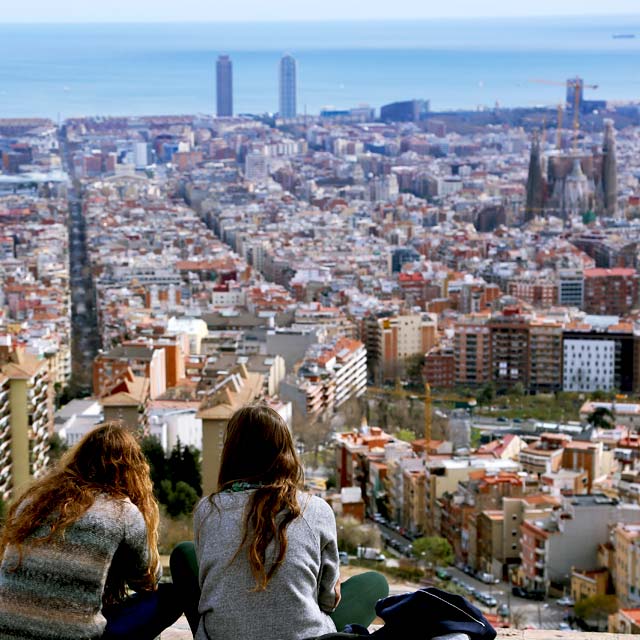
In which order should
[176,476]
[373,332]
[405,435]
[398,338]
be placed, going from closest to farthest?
[176,476]
[405,435]
[398,338]
[373,332]

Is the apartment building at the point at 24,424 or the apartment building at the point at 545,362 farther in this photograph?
the apartment building at the point at 545,362

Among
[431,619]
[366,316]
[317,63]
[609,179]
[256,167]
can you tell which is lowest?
[366,316]

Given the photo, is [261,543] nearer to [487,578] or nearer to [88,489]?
[88,489]

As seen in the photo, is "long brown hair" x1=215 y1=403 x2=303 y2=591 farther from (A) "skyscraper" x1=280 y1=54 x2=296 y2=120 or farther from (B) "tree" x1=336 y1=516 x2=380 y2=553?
(A) "skyscraper" x1=280 y1=54 x2=296 y2=120

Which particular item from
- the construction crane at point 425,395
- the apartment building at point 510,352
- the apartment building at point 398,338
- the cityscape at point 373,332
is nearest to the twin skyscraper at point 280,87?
the cityscape at point 373,332

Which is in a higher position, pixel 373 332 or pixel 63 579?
pixel 63 579

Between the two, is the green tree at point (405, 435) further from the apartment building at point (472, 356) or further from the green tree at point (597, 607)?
the green tree at point (597, 607)

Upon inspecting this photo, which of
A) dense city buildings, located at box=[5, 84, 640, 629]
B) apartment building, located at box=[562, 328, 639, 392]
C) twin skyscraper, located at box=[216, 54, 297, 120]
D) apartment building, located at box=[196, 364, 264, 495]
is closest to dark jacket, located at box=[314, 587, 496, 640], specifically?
dense city buildings, located at box=[5, 84, 640, 629]

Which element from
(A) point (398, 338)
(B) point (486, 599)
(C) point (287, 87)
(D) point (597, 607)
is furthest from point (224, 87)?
(D) point (597, 607)
